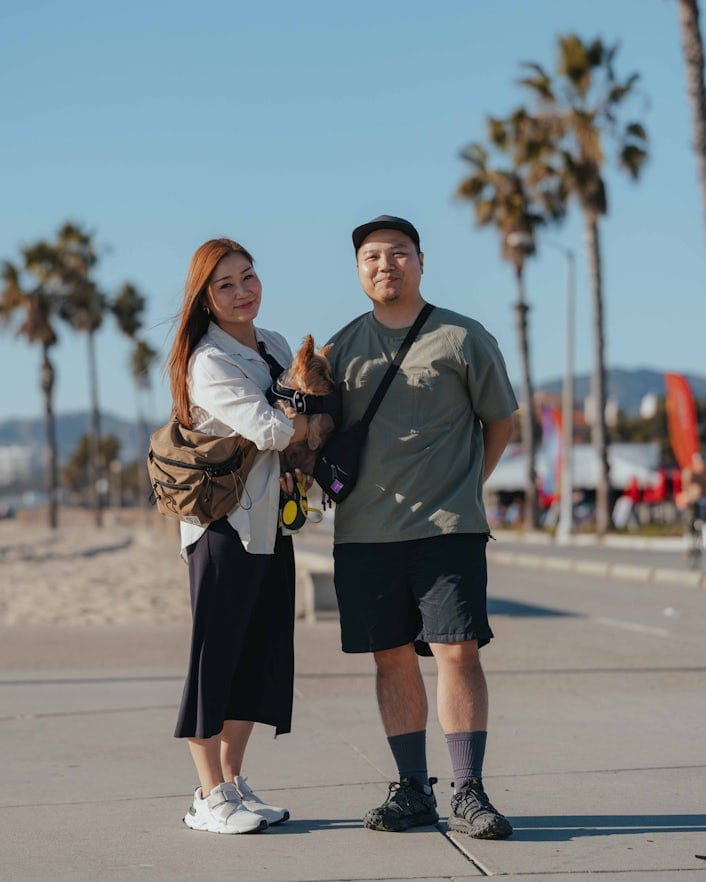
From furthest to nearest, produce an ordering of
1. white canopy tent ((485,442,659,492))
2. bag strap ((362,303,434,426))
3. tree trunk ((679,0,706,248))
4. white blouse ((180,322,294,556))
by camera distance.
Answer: white canopy tent ((485,442,659,492)) < tree trunk ((679,0,706,248)) < bag strap ((362,303,434,426)) < white blouse ((180,322,294,556))

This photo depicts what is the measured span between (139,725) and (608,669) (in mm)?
3567

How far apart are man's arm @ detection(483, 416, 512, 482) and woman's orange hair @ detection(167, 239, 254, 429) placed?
1.04m

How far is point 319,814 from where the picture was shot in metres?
5.03

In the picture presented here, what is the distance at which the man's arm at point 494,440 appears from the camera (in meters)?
4.86

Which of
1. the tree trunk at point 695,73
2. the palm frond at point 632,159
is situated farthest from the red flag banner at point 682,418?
the tree trunk at point 695,73

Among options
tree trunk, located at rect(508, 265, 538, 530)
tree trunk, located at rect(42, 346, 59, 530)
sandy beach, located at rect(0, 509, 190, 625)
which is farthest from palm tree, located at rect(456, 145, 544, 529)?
tree trunk, located at rect(42, 346, 59, 530)

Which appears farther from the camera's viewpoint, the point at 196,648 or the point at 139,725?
the point at 139,725

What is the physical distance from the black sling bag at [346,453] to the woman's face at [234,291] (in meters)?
0.52

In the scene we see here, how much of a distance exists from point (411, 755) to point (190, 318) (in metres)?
1.68

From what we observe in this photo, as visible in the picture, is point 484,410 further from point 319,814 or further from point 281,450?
point 319,814

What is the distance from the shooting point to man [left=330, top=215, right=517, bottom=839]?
183 inches

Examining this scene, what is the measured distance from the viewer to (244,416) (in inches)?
179

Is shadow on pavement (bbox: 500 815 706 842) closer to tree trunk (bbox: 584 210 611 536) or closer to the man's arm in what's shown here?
the man's arm

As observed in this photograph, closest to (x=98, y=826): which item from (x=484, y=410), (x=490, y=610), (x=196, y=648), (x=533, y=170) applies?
(x=196, y=648)
